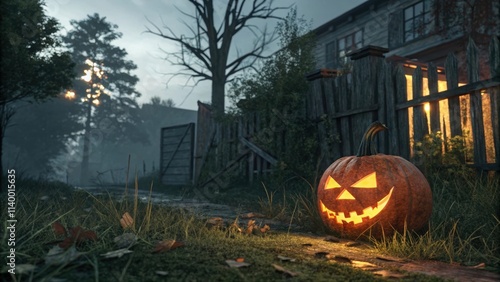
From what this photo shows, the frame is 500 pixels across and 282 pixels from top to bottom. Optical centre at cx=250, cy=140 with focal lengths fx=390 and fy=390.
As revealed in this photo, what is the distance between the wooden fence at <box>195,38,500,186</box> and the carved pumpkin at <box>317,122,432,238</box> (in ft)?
7.07

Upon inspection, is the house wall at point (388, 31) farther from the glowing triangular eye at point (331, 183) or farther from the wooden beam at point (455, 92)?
the glowing triangular eye at point (331, 183)

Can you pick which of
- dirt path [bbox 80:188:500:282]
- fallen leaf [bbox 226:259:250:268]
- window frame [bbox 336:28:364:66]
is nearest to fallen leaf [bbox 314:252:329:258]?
dirt path [bbox 80:188:500:282]

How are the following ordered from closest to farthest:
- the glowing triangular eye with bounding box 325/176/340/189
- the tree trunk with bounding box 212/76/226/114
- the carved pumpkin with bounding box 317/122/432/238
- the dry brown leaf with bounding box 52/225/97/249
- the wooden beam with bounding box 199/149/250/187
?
the dry brown leaf with bounding box 52/225/97/249 < the carved pumpkin with bounding box 317/122/432/238 < the glowing triangular eye with bounding box 325/176/340/189 < the wooden beam with bounding box 199/149/250/187 < the tree trunk with bounding box 212/76/226/114

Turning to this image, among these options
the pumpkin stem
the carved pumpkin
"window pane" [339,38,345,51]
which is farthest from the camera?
"window pane" [339,38,345,51]

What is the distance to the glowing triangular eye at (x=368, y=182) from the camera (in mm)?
3088

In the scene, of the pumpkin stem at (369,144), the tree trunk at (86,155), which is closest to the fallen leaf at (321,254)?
the pumpkin stem at (369,144)

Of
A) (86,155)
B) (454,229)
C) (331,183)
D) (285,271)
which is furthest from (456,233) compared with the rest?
(86,155)

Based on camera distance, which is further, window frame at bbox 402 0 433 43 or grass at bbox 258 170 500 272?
window frame at bbox 402 0 433 43

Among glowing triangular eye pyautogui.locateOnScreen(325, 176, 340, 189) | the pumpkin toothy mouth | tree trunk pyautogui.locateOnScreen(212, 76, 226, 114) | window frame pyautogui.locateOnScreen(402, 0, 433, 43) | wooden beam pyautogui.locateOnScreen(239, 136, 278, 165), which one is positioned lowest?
the pumpkin toothy mouth

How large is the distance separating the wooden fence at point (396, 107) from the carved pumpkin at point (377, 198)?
215 cm

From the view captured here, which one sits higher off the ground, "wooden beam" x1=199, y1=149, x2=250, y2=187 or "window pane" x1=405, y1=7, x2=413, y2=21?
"window pane" x1=405, y1=7, x2=413, y2=21

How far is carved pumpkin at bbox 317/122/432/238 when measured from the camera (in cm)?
306

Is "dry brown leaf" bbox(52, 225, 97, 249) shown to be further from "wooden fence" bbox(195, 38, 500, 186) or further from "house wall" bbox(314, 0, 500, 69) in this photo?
"house wall" bbox(314, 0, 500, 69)

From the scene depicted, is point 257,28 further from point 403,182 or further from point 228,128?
point 403,182
